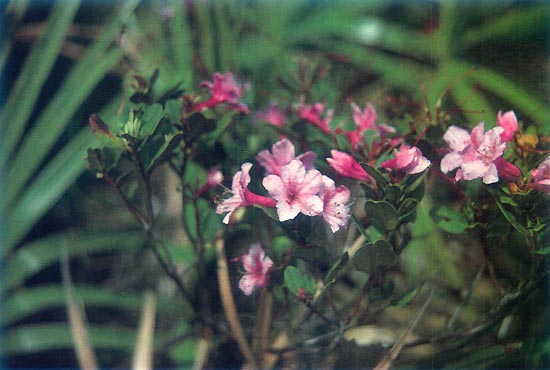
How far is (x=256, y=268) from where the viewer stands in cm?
85

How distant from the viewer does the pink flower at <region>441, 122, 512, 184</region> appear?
0.77 meters

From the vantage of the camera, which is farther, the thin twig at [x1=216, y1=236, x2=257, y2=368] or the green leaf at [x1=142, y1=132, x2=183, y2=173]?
the thin twig at [x1=216, y1=236, x2=257, y2=368]

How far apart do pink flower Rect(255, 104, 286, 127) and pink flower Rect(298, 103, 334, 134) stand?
0.14ft

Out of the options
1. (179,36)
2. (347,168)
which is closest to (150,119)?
(347,168)

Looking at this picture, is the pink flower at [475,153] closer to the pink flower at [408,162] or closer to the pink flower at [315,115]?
the pink flower at [408,162]

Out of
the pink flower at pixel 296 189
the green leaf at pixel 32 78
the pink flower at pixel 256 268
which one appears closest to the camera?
the pink flower at pixel 296 189

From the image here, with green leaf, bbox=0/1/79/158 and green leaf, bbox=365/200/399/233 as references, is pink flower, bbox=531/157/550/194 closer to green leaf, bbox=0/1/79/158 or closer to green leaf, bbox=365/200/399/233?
green leaf, bbox=365/200/399/233

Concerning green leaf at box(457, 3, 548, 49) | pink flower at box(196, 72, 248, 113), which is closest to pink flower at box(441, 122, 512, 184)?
pink flower at box(196, 72, 248, 113)

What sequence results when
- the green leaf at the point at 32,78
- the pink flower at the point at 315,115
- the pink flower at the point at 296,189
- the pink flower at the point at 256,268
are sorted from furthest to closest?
the green leaf at the point at 32,78
the pink flower at the point at 315,115
the pink flower at the point at 256,268
the pink flower at the point at 296,189

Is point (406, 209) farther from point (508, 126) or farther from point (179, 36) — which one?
point (179, 36)

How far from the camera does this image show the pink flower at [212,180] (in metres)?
0.90

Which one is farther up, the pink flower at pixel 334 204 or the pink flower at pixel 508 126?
the pink flower at pixel 508 126

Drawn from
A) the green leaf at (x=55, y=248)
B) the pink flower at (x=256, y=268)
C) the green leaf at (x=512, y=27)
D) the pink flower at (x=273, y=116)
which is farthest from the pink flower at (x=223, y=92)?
the green leaf at (x=512, y=27)

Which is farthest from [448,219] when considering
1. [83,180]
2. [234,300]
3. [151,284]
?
[83,180]
